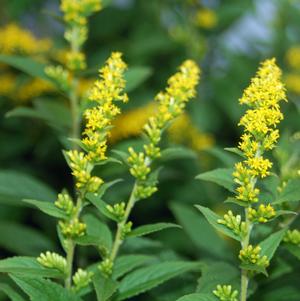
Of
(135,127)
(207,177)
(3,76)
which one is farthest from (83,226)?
(3,76)

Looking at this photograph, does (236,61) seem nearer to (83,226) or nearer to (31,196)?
(31,196)

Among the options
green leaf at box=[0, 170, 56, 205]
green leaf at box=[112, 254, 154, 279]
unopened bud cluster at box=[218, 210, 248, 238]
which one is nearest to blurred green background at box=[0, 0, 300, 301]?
green leaf at box=[0, 170, 56, 205]

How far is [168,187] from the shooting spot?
407 centimetres

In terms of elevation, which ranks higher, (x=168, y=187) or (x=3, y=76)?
(x=3, y=76)

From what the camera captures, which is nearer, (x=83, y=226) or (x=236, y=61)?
(x=83, y=226)

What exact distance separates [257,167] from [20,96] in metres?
2.44

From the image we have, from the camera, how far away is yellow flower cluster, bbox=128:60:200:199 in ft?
6.95

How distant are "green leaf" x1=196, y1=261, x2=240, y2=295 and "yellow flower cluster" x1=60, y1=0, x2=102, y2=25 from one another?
4.21 ft

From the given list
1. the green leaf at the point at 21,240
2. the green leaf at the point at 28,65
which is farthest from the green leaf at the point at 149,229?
the green leaf at the point at 28,65

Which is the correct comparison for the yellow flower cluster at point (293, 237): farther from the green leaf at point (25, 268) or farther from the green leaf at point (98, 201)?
the green leaf at point (25, 268)

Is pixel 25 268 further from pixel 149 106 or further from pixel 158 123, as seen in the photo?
pixel 149 106

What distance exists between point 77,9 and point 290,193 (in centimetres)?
136

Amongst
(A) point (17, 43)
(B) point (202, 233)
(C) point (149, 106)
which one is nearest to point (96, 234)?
(B) point (202, 233)

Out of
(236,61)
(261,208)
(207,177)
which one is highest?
(236,61)
